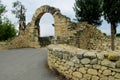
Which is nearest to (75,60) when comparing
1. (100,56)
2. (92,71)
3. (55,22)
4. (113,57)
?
(92,71)

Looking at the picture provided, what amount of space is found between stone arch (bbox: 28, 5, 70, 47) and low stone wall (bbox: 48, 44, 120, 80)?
10.0m

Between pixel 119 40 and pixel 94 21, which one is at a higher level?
pixel 94 21

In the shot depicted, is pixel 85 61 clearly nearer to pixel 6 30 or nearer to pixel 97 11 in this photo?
pixel 97 11

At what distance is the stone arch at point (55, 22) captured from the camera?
22375 millimetres

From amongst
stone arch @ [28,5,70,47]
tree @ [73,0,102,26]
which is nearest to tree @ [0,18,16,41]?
tree @ [73,0,102,26]

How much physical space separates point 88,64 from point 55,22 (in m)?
14.1

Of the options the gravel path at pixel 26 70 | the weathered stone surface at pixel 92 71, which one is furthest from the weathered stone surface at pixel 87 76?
the gravel path at pixel 26 70

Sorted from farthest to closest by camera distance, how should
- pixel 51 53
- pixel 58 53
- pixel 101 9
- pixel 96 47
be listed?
pixel 101 9
pixel 96 47
pixel 51 53
pixel 58 53

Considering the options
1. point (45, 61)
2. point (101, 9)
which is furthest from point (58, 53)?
point (101, 9)

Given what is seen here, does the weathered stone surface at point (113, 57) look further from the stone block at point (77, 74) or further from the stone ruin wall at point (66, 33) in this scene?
the stone ruin wall at point (66, 33)

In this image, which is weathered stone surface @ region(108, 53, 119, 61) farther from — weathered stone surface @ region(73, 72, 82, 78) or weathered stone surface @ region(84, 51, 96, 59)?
weathered stone surface @ region(73, 72, 82, 78)

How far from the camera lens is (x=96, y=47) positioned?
899 inches

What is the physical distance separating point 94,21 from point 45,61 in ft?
72.6

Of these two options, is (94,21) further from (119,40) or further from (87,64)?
(87,64)
